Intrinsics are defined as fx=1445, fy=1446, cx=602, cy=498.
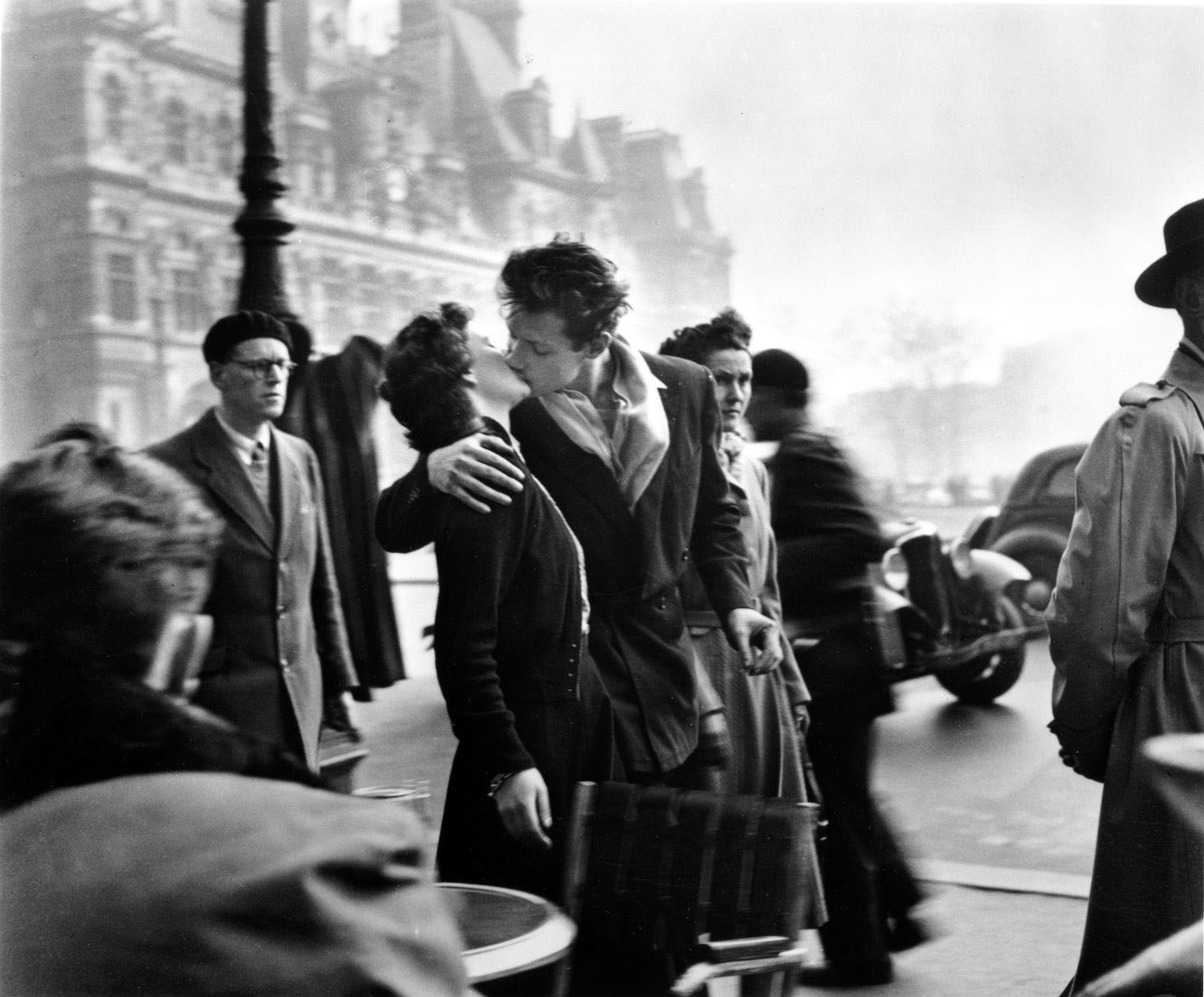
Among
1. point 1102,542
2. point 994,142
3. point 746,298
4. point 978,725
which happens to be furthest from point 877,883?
point 978,725

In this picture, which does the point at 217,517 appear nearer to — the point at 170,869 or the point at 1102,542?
the point at 170,869

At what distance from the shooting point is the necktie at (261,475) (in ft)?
10.7

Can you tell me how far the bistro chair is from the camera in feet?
8.65

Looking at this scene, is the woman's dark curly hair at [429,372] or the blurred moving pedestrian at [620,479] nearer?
the woman's dark curly hair at [429,372]

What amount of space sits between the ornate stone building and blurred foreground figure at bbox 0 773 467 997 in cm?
174

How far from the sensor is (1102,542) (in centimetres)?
319

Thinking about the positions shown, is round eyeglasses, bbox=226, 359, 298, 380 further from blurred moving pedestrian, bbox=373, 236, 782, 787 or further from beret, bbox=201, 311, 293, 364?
blurred moving pedestrian, bbox=373, 236, 782, 787

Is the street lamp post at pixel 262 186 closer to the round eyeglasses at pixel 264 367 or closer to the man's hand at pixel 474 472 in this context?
the round eyeglasses at pixel 264 367

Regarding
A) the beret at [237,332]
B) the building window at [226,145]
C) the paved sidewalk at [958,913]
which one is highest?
the building window at [226,145]

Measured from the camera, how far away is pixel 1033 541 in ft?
16.5

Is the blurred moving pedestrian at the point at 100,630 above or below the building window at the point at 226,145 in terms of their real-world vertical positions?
below

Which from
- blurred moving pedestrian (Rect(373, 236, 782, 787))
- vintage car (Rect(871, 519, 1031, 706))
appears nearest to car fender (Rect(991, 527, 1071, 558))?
vintage car (Rect(871, 519, 1031, 706))

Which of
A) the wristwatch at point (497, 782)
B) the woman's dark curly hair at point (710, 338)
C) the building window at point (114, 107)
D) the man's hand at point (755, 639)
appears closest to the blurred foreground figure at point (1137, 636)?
the man's hand at point (755, 639)

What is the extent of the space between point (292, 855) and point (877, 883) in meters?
2.89
